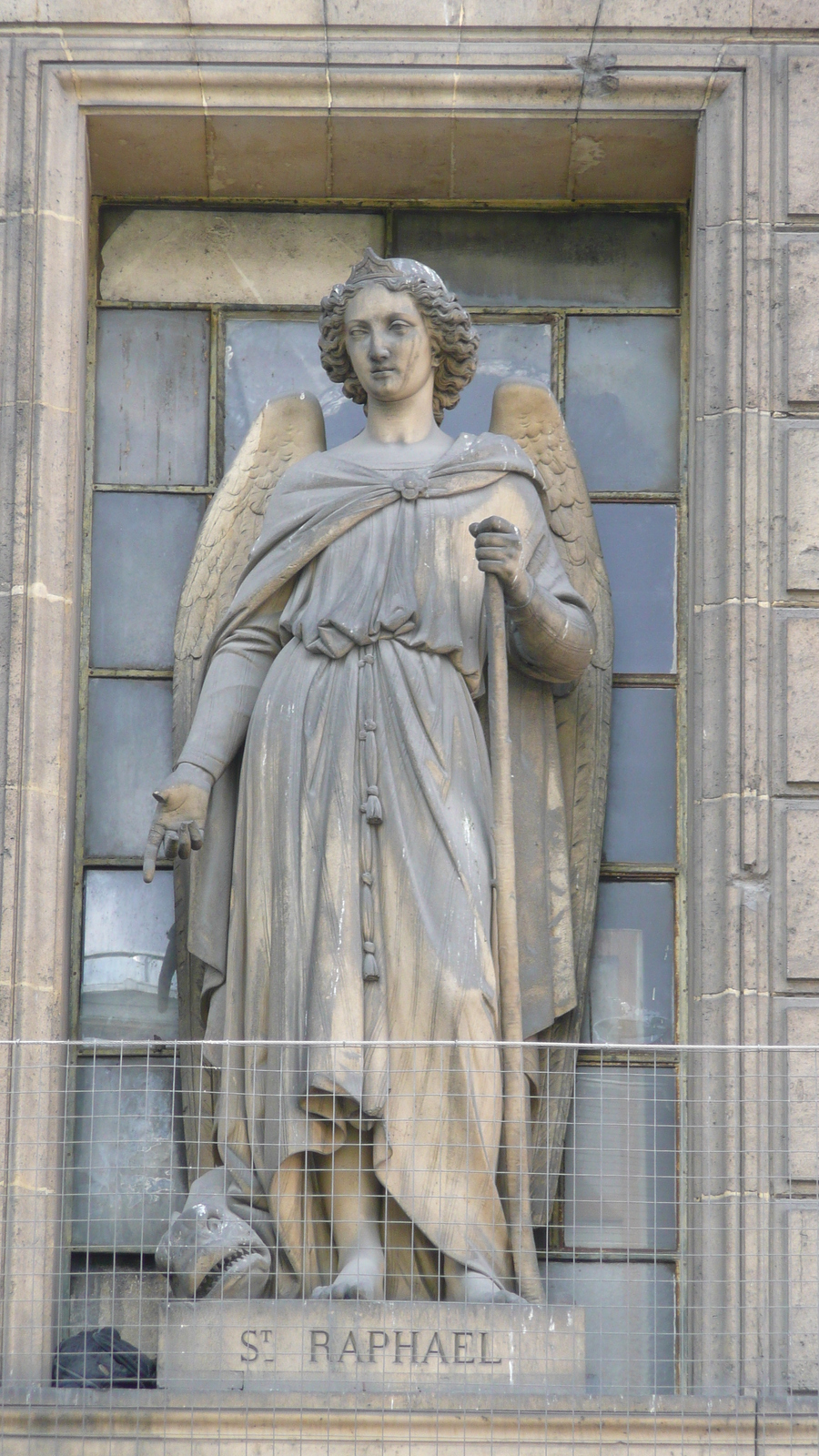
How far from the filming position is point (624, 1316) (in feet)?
23.0

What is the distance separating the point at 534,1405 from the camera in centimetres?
586

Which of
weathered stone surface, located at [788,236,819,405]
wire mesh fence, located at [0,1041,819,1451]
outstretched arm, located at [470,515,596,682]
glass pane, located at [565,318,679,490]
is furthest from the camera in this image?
glass pane, located at [565,318,679,490]

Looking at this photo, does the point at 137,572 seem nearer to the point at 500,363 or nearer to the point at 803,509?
the point at 500,363

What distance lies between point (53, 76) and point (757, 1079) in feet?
11.0

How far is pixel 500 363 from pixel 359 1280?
2857 millimetres

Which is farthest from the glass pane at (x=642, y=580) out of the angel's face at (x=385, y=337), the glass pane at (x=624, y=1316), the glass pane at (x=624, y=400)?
the glass pane at (x=624, y=1316)

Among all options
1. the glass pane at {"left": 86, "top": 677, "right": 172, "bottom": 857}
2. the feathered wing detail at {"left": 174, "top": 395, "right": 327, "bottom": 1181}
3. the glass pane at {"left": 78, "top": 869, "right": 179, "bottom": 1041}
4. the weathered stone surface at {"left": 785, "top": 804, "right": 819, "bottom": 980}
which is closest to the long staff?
the weathered stone surface at {"left": 785, "top": 804, "right": 819, "bottom": 980}

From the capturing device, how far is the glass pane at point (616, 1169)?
7.09m

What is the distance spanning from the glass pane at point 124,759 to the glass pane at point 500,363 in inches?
46.5

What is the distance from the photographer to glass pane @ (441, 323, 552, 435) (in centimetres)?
784

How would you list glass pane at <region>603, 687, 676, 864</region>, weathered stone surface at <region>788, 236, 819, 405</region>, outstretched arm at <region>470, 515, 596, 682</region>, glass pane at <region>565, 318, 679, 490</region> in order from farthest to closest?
glass pane at <region>565, 318, 679, 490</region> < glass pane at <region>603, 687, 676, 864</region> < weathered stone surface at <region>788, 236, 819, 405</region> < outstretched arm at <region>470, 515, 596, 682</region>

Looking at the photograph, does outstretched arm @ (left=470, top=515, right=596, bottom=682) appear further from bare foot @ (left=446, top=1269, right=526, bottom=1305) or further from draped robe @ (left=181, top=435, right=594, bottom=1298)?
bare foot @ (left=446, top=1269, right=526, bottom=1305)

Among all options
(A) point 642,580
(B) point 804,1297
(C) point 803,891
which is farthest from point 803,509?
(B) point 804,1297

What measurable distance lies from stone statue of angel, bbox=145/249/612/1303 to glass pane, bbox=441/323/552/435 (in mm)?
364
